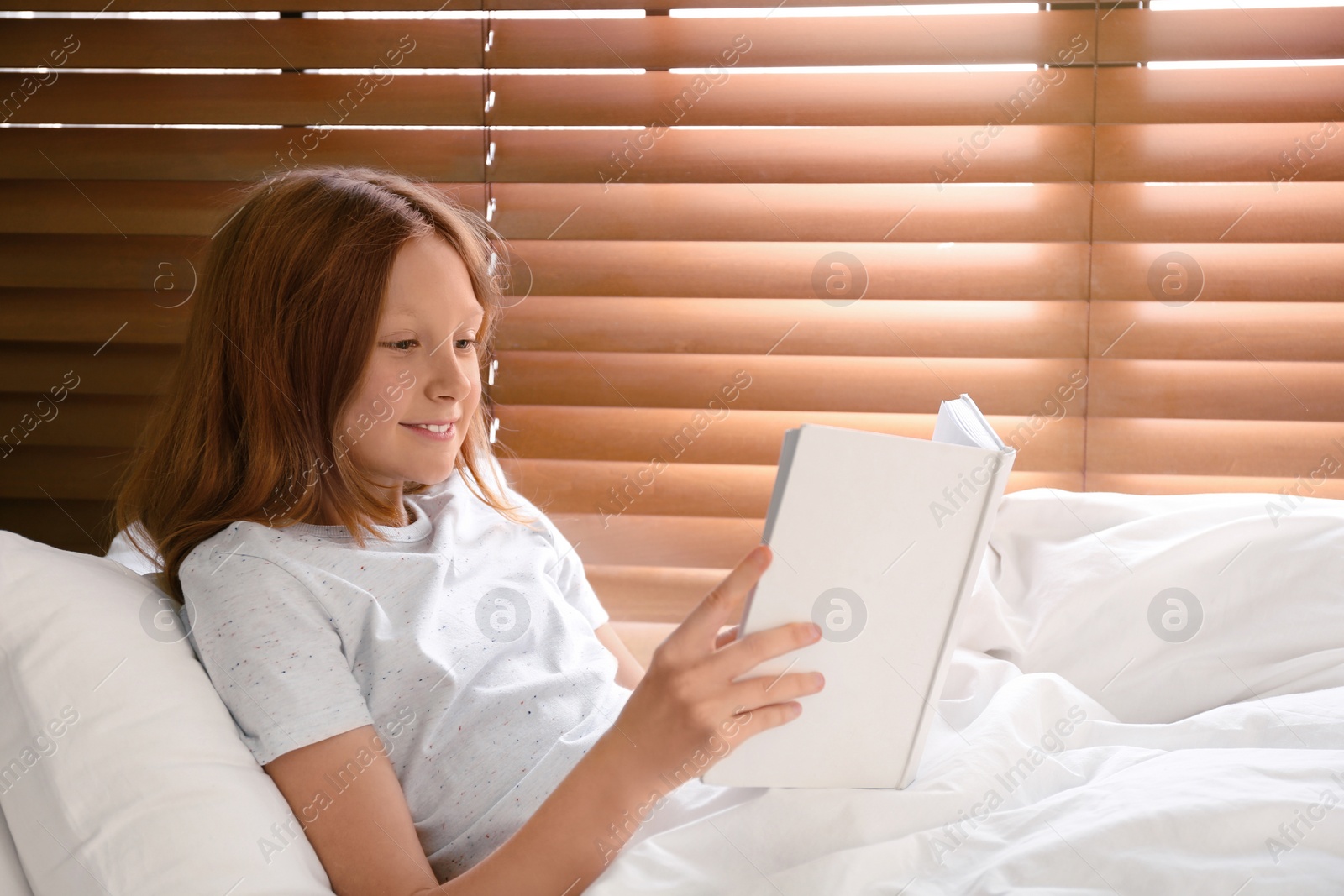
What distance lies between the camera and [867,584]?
73 centimetres

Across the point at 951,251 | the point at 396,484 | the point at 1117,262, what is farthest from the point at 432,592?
the point at 1117,262

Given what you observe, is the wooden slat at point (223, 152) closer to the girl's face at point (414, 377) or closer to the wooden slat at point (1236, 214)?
the girl's face at point (414, 377)

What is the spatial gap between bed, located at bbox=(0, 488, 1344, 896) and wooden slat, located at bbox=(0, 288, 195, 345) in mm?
912

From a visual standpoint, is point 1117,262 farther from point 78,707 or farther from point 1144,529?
point 78,707

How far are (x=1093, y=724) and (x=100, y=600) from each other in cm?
90

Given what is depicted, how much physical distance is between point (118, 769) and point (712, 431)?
1064 millimetres

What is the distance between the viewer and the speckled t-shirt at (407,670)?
32.3 inches

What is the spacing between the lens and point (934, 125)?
1.57m

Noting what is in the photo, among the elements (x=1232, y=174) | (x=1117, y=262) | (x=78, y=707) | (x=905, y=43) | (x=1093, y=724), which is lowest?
(x=1093, y=724)

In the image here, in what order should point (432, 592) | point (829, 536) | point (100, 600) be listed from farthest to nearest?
point (432, 592) < point (100, 600) < point (829, 536)

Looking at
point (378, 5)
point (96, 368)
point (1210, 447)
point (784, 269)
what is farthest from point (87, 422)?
point (1210, 447)

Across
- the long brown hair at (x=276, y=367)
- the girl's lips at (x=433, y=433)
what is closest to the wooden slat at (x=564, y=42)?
the long brown hair at (x=276, y=367)

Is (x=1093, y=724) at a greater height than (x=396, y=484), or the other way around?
(x=396, y=484)

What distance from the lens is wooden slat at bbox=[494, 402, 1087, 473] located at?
1.61 m
